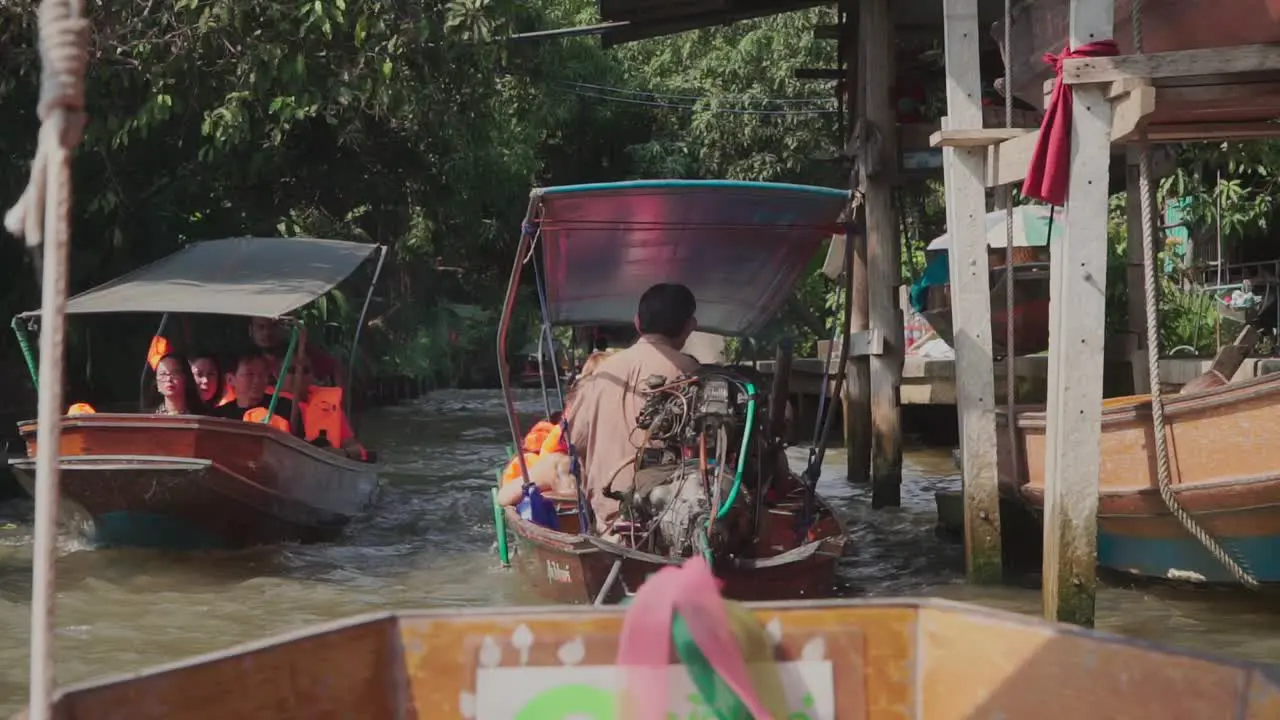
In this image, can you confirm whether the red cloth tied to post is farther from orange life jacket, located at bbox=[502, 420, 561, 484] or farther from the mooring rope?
orange life jacket, located at bbox=[502, 420, 561, 484]

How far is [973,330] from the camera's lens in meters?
6.87

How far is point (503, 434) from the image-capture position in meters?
20.0

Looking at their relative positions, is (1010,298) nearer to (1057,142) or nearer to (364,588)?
(1057,142)

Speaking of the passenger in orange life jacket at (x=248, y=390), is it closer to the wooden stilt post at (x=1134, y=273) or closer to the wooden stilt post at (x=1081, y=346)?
the wooden stilt post at (x=1081, y=346)

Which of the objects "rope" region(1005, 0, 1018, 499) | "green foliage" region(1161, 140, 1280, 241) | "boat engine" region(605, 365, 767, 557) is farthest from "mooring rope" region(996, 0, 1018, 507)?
"green foliage" region(1161, 140, 1280, 241)

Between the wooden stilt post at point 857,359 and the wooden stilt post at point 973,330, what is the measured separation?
297cm

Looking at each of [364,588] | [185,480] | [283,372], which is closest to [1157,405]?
[364,588]

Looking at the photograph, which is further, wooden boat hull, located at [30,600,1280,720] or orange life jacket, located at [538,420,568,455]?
orange life jacket, located at [538,420,568,455]

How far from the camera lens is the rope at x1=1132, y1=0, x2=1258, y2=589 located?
562 centimetres

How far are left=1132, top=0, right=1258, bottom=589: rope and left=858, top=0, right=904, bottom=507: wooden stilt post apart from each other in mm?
3443

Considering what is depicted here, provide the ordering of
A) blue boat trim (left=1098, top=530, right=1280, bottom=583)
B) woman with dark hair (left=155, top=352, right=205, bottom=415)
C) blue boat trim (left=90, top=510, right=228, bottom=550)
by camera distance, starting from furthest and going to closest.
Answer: woman with dark hair (left=155, top=352, right=205, bottom=415) < blue boat trim (left=90, top=510, right=228, bottom=550) < blue boat trim (left=1098, top=530, right=1280, bottom=583)

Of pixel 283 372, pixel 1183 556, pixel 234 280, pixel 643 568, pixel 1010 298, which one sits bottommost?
pixel 1183 556

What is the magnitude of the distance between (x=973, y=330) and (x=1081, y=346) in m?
1.41

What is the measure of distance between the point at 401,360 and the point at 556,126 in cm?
444
